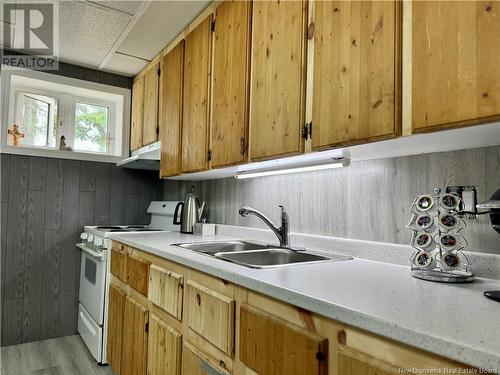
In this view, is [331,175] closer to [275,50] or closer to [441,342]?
[275,50]

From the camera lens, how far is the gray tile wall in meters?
2.73

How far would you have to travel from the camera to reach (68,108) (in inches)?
124

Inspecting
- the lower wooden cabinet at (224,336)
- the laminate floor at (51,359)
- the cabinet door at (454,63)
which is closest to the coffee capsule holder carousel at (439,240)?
the cabinet door at (454,63)

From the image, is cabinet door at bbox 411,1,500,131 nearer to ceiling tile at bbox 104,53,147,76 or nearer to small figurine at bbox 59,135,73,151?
ceiling tile at bbox 104,53,147,76

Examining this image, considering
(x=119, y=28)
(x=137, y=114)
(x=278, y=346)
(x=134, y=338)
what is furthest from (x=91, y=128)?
(x=278, y=346)

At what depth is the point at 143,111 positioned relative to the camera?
299 centimetres

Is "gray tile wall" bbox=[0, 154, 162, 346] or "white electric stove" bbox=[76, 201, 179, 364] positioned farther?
"gray tile wall" bbox=[0, 154, 162, 346]

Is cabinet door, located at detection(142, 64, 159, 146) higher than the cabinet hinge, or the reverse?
cabinet door, located at detection(142, 64, 159, 146)

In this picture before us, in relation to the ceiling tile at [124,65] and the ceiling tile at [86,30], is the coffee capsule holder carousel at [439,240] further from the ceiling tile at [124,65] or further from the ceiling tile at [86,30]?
the ceiling tile at [124,65]

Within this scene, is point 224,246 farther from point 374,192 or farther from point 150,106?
point 150,106

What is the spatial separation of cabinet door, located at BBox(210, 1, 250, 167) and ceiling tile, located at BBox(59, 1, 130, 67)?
78cm

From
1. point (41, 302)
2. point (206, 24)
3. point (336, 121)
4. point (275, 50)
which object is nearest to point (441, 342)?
point (336, 121)

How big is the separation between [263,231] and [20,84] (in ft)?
8.30

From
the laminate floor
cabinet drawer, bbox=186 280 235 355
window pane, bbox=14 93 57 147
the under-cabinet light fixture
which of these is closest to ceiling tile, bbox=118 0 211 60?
window pane, bbox=14 93 57 147
